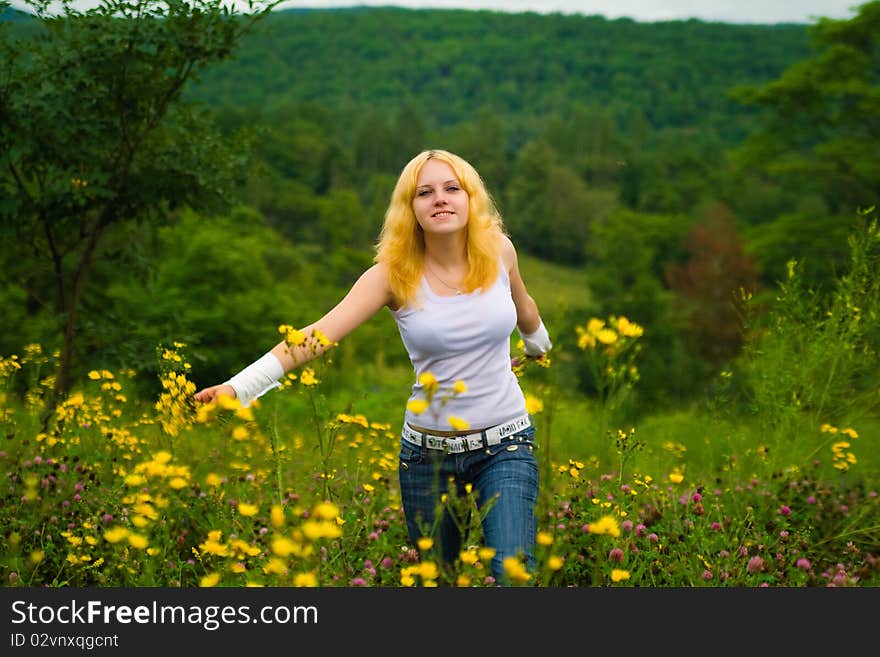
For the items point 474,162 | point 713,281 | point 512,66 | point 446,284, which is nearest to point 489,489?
point 446,284

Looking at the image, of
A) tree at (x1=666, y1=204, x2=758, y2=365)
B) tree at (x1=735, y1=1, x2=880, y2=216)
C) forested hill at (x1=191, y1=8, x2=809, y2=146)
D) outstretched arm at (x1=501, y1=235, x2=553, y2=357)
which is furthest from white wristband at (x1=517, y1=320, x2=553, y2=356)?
forested hill at (x1=191, y1=8, x2=809, y2=146)

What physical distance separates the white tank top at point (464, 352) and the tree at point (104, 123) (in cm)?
271

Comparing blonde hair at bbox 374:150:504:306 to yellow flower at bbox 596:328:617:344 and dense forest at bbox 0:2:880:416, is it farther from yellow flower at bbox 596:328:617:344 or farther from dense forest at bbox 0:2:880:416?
yellow flower at bbox 596:328:617:344

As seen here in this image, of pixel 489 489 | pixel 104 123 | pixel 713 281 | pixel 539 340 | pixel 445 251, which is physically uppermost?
pixel 104 123

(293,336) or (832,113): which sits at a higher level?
(832,113)

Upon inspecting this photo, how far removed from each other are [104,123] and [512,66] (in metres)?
130

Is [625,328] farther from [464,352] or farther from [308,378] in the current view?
[308,378]

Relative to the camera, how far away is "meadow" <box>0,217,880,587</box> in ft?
8.54

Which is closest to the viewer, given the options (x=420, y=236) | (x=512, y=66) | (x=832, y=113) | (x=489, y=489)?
(x=489, y=489)

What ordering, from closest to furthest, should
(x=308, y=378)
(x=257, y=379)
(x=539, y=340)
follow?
(x=308, y=378) < (x=257, y=379) < (x=539, y=340)

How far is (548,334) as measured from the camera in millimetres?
3527

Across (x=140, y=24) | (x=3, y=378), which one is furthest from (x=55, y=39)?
(x=3, y=378)

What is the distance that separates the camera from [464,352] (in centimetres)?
280

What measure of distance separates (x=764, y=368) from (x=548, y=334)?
1.16 metres
